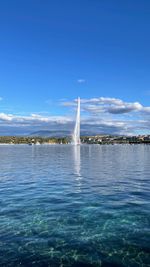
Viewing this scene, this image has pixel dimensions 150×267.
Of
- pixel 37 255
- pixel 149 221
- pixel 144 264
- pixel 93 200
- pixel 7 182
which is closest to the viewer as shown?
pixel 144 264

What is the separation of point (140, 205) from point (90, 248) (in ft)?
35.5

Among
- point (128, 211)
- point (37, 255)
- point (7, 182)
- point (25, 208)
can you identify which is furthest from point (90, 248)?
point (7, 182)

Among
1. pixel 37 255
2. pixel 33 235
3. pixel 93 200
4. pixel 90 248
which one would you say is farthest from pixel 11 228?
pixel 93 200

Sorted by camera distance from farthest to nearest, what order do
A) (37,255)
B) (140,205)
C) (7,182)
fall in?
(7,182) < (140,205) < (37,255)

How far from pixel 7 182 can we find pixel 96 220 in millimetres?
22384

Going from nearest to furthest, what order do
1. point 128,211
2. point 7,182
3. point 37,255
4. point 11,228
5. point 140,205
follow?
1. point 37,255
2. point 11,228
3. point 128,211
4. point 140,205
5. point 7,182

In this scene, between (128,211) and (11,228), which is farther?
(128,211)

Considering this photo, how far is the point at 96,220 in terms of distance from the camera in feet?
69.1

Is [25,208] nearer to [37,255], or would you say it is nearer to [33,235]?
[33,235]

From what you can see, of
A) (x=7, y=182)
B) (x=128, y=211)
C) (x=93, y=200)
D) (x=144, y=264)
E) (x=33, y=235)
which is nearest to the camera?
(x=144, y=264)

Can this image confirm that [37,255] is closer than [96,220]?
Yes

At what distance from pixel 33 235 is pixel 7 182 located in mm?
23529

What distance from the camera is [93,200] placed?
27812 mm

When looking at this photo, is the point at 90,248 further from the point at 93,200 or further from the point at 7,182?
the point at 7,182
